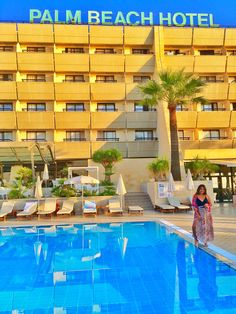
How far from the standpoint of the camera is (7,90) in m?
36.0

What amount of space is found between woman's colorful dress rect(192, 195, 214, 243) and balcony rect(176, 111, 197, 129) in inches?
1003

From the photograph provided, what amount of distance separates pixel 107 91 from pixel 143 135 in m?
5.75

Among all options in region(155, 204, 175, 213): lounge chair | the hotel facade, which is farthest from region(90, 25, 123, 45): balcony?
region(155, 204, 175, 213): lounge chair

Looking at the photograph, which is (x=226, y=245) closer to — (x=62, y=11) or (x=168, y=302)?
(x=168, y=302)

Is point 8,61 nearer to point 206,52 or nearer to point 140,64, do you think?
point 140,64

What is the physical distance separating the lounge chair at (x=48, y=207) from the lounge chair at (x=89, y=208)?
76.0 inches

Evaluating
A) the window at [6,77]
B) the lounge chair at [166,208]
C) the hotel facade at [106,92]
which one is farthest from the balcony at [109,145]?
the lounge chair at [166,208]

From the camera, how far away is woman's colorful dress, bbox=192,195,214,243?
1137cm

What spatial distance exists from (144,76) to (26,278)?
1260 inches

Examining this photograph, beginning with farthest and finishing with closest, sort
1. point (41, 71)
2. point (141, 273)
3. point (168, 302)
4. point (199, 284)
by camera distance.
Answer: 1. point (41, 71)
2. point (141, 273)
3. point (199, 284)
4. point (168, 302)

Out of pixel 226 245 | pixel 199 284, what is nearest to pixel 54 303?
pixel 199 284

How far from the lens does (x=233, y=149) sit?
115 feet

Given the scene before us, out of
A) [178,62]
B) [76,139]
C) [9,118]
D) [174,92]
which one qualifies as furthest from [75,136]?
[174,92]

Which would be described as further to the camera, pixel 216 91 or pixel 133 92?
pixel 216 91
